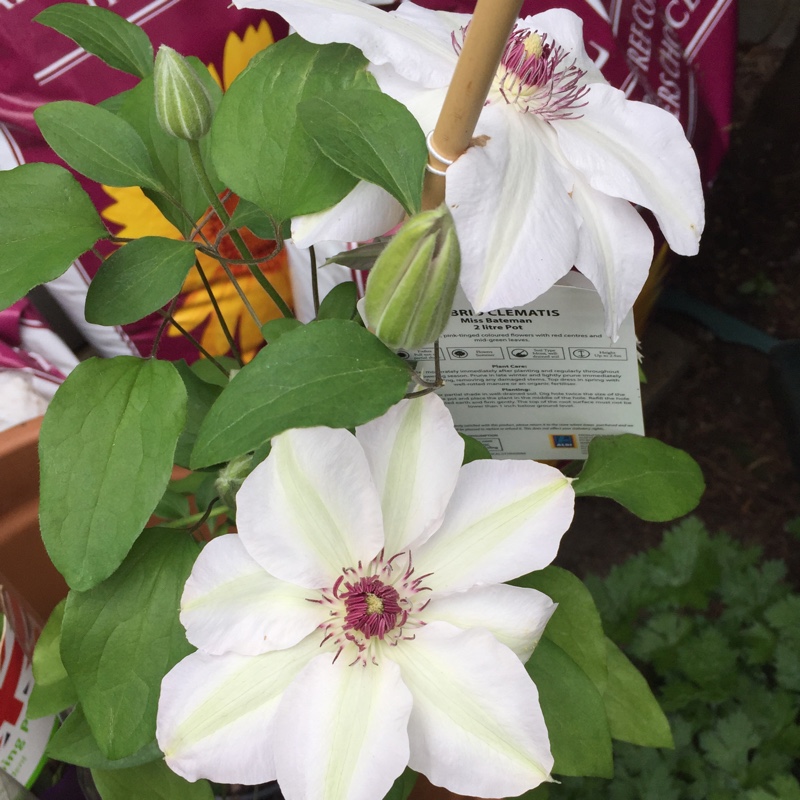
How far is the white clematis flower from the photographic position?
1.12 feet

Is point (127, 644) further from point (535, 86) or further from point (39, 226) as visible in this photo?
point (535, 86)

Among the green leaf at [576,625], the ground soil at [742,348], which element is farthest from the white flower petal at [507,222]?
the ground soil at [742,348]

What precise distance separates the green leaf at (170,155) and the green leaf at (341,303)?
10 centimetres

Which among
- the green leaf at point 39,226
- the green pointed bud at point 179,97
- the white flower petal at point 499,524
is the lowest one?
the white flower petal at point 499,524

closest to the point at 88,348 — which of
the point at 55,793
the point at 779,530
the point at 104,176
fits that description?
the point at 55,793

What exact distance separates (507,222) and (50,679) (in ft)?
1.33

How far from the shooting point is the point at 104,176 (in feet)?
1.39

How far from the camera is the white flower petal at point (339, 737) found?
13.4 inches

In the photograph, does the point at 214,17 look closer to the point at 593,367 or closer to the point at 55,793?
the point at 593,367

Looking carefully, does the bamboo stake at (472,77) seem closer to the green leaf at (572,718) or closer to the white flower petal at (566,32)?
the white flower petal at (566,32)

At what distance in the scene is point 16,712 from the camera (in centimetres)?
49

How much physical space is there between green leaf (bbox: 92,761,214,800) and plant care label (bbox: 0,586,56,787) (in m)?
0.05

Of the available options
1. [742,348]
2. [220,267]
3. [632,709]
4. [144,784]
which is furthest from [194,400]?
[742,348]

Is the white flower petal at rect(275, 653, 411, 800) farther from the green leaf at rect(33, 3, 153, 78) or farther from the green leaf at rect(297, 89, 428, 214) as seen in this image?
the green leaf at rect(33, 3, 153, 78)
